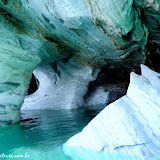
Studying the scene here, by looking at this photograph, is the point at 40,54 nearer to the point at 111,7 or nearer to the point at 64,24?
the point at 64,24

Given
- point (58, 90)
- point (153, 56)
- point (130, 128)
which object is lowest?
point (58, 90)

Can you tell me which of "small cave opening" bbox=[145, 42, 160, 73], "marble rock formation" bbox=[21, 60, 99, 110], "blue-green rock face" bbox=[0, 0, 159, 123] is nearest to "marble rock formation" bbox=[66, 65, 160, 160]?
"blue-green rock face" bbox=[0, 0, 159, 123]

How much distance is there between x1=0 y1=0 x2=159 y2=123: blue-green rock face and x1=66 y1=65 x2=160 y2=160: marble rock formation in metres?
1.60

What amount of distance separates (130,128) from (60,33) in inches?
128

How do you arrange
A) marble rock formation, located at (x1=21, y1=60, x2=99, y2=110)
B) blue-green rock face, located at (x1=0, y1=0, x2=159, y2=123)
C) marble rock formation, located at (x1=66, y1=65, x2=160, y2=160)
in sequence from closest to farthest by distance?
marble rock formation, located at (x1=66, y1=65, x2=160, y2=160)
blue-green rock face, located at (x1=0, y1=0, x2=159, y2=123)
marble rock formation, located at (x1=21, y1=60, x2=99, y2=110)

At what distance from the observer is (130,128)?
245 cm

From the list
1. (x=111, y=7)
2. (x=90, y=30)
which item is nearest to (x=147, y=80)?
(x=111, y=7)

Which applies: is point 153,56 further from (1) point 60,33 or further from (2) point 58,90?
(1) point 60,33

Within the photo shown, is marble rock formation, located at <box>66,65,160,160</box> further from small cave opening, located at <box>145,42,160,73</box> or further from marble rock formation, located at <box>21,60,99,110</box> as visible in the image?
marble rock formation, located at <box>21,60,99,110</box>

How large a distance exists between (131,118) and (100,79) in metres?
8.14

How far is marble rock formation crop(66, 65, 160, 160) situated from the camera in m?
2.38

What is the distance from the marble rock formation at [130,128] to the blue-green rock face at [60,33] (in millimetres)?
1604

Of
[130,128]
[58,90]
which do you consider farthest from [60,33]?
[58,90]

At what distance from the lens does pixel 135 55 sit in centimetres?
612
